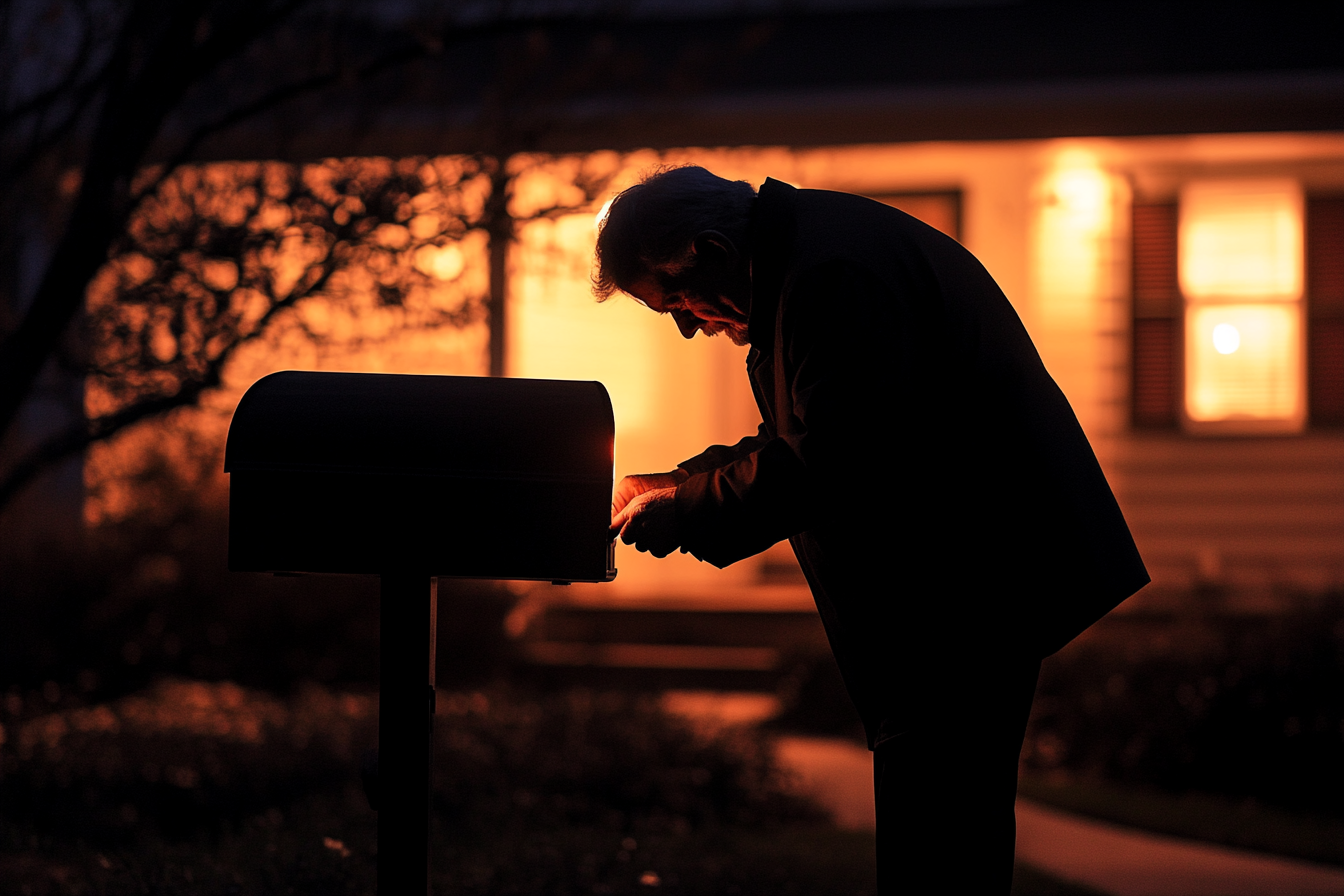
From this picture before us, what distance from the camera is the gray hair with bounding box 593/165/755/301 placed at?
2.12 m

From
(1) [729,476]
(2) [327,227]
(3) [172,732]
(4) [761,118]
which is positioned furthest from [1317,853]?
(4) [761,118]

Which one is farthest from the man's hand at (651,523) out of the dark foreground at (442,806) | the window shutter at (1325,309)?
the window shutter at (1325,309)

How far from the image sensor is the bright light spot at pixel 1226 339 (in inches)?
344

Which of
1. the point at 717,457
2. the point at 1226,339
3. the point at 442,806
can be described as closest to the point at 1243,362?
the point at 1226,339

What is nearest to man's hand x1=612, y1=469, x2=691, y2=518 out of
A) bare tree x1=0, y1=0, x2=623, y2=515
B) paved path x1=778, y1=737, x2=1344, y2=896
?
bare tree x1=0, y1=0, x2=623, y2=515

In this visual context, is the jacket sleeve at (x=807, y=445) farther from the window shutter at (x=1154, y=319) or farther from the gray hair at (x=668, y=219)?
the window shutter at (x=1154, y=319)

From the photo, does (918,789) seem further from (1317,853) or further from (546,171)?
(546,171)

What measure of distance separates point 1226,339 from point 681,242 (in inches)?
304

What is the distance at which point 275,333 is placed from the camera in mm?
5180

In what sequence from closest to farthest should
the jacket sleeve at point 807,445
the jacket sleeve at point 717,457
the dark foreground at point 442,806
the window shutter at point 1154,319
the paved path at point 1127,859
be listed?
the jacket sleeve at point 807,445 → the jacket sleeve at point 717,457 → the dark foreground at point 442,806 → the paved path at point 1127,859 → the window shutter at point 1154,319

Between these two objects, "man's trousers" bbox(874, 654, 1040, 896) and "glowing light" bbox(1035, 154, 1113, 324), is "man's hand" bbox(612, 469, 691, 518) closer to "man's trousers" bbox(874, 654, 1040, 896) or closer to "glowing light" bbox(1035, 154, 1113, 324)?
"man's trousers" bbox(874, 654, 1040, 896)

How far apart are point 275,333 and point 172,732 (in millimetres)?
1798

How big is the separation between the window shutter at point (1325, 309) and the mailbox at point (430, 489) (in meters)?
8.09

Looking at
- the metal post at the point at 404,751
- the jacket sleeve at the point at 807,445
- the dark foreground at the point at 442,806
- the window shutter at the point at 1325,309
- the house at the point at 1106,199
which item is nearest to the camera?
the jacket sleeve at the point at 807,445
